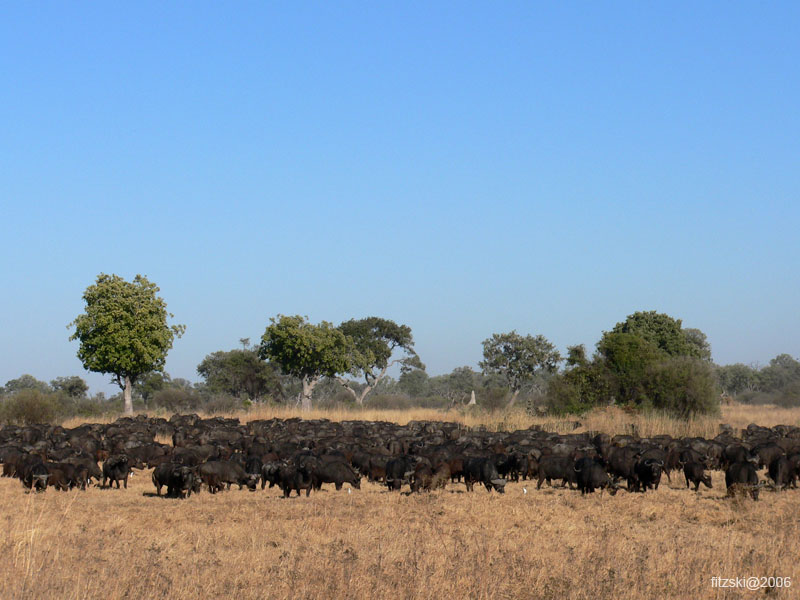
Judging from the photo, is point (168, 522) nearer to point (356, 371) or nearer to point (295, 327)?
point (295, 327)

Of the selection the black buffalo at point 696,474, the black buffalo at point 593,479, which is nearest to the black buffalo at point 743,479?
the black buffalo at point 696,474

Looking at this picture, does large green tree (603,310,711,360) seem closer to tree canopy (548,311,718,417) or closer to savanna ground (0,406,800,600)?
tree canopy (548,311,718,417)

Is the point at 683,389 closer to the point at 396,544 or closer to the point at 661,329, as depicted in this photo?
the point at 661,329

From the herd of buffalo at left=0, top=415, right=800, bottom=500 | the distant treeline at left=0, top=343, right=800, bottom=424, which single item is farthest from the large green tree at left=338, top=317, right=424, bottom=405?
the herd of buffalo at left=0, top=415, right=800, bottom=500

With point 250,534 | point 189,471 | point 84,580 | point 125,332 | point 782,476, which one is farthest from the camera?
point 125,332

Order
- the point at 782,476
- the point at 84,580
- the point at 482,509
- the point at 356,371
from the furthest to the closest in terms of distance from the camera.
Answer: the point at 356,371
the point at 782,476
the point at 482,509
the point at 84,580

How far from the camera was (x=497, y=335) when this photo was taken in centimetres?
6512

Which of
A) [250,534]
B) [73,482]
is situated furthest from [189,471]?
[250,534]

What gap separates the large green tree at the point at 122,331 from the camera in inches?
1660

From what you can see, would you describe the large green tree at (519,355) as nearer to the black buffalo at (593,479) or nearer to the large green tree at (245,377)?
the large green tree at (245,377)

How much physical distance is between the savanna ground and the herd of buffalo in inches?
19.1

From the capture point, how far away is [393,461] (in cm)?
1823

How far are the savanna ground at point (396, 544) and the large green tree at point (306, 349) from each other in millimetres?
35484

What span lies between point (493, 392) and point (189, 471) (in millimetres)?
41144
